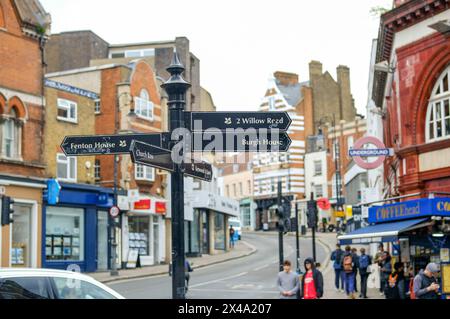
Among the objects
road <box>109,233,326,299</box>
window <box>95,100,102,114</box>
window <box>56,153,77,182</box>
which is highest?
window <box>95,100,102,114</box>

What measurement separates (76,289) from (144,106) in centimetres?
3798

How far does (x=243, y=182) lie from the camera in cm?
9294

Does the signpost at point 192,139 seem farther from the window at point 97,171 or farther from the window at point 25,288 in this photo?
the window at point 97,171

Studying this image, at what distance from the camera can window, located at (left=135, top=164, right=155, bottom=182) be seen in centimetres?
4312

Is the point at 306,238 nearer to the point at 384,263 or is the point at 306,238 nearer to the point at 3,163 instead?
the point at 3,163

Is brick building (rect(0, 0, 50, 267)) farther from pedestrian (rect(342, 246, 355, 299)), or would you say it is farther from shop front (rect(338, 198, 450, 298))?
shop front (rect(338, 198, 450, 298))

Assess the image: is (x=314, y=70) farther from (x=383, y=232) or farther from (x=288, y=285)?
(x=288, y=285)

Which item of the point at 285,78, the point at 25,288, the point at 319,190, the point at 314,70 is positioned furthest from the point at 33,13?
the point at 285,78

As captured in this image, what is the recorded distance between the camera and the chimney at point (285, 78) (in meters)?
87.2

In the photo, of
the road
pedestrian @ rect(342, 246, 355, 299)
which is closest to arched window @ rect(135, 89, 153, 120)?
the road

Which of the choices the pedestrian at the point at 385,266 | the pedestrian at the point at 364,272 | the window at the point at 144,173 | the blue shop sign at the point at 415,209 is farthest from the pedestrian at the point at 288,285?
the window at the point at 144,173

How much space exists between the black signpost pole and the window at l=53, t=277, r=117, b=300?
6.25 ft

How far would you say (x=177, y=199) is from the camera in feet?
27.9

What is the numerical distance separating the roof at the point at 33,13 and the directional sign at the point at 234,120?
1072 inches
